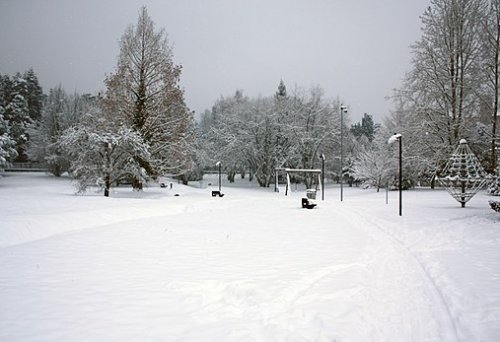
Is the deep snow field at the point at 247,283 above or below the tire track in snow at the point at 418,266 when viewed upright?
below

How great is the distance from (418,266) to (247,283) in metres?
4.13

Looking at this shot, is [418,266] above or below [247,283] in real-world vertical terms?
above

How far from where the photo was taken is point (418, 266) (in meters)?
8.14

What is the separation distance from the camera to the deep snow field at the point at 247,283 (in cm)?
489

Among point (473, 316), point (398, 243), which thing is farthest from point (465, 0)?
point (473, 316)

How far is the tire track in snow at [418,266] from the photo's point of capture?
486cm

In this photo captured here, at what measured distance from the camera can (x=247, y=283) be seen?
6.85 m

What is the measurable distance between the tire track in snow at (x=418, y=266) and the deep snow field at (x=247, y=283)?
0.09 feet

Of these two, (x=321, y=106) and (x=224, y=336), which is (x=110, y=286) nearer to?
(x=224, y=336)

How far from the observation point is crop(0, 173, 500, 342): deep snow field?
4895mm

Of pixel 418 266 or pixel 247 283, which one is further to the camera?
pixel 418 266

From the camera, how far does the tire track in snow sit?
486cm

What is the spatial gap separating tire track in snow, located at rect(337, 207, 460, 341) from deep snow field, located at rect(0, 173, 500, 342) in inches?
1.1

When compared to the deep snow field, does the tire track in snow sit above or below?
above
